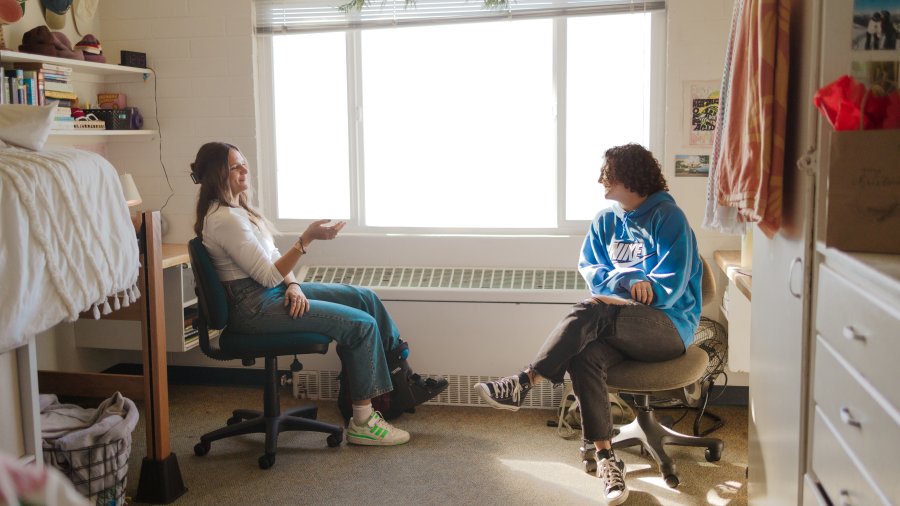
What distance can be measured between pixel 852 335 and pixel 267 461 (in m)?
2.19

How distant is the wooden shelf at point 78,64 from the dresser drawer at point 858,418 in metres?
3.02

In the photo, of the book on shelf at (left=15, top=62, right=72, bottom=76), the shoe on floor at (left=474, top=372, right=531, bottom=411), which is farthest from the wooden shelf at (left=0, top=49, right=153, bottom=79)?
the shoe on floor at (left=474, top=372, right=531, bottom=411)

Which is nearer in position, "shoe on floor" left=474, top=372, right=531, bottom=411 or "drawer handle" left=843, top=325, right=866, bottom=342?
"drawer handle" left=843, top=325, right=866, bottom=342

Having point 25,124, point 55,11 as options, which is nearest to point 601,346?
point 25,124

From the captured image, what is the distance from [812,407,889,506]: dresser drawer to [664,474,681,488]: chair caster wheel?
44.3 inches

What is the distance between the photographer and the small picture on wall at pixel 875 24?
1.64 meters

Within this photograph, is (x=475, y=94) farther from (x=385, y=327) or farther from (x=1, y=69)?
(x=1, y=69)

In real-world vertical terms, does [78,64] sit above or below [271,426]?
A: above

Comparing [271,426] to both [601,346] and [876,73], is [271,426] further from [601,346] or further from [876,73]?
[876,73]

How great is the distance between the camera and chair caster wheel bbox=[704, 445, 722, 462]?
3.04m

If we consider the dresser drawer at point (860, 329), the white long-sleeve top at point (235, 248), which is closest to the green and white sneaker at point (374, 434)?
the white long-sleeve top at point (235, 248)

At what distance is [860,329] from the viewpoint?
4.75 feet

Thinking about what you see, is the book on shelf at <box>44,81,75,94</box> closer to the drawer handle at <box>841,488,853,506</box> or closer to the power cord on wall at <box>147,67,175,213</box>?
the power cord on wall at <box>147,67,175,213</box>

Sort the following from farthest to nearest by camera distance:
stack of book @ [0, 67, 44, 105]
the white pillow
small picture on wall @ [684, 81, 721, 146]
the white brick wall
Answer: the white brick wall < small picture on wall @ [684, 81, 721, 146] < stack of book @ [0, 67, 44, 105] < the white pillow
